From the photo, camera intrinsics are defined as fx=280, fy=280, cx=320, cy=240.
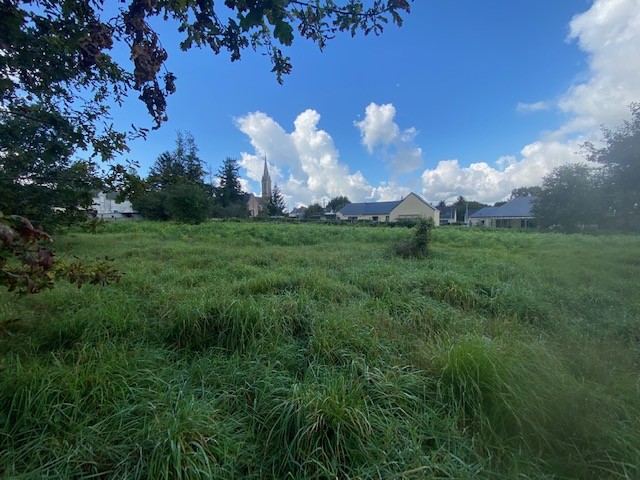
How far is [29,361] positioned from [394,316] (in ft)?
11.6

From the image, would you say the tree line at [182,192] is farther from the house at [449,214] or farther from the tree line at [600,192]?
the house at [449,214]

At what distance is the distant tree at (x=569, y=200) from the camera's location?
19922mm

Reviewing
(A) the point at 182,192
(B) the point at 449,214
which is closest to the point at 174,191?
(A) the point at 182,192

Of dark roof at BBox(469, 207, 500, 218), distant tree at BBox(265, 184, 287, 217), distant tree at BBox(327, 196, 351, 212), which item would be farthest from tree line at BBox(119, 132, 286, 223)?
dark roof at BBox(469, 207, 500, 218)

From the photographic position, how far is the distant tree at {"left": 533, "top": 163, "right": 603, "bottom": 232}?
19.9 meters

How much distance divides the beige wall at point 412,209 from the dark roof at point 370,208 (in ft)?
4.94

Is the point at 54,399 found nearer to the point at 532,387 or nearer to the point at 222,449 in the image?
the point at 222,449

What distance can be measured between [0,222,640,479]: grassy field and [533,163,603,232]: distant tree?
21.9 meters

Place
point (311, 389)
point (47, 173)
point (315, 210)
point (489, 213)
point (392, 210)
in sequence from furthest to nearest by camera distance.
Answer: point (315, 210) < point (392, 210) < point (489, 213) < point (47, 173) < point (311, 389)

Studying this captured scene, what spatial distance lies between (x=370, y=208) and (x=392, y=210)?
609cm

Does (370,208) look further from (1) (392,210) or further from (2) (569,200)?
(2) (569,200)

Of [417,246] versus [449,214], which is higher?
[449,214]

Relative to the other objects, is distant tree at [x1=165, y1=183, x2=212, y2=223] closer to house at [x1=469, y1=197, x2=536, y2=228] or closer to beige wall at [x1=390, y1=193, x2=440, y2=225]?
beige wall at [x1=390, y1=193, x2=440, y2=225]

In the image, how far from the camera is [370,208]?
184ft
